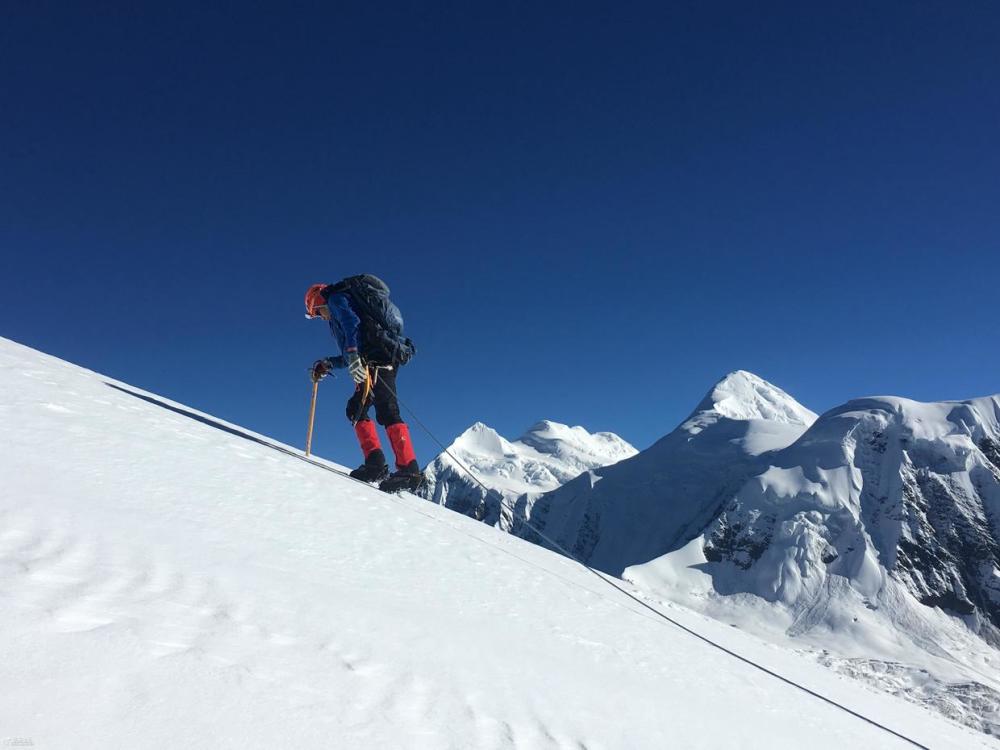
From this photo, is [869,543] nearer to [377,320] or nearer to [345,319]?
[377,320]

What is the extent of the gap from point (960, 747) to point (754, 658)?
5.43 ft

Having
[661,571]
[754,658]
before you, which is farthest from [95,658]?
[661,571]

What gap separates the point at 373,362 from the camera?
29.5ft

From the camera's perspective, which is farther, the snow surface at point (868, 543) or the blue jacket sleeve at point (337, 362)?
the snow surface at point (868, 543)

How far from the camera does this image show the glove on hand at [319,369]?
9.43 meters

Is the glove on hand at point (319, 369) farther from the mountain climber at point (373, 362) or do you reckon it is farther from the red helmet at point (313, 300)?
the red helmet at point (313, 300)

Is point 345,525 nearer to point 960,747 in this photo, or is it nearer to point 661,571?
point 960,747

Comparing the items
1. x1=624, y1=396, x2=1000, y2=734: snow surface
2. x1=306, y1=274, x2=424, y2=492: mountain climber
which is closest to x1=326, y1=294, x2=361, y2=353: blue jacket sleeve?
x1=306, y1=274, x2=424, y2=492: mountain climber

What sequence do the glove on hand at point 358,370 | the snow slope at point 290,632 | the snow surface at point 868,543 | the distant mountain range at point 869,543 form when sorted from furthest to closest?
the snow surface at point 868,543 < the distant mountain range at point 869,543 < the glove on hand at point 358,370 < the snow slope at point 290,632

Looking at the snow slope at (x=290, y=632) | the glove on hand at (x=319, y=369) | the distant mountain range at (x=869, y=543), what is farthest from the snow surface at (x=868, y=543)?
the snow slope at (x=290, y=632)

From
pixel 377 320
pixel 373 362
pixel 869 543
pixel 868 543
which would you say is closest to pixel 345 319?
pixel 377 320

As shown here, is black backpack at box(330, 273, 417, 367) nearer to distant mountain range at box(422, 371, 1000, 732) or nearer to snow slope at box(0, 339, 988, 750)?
snow slope at box(0, 339, 988, 750)

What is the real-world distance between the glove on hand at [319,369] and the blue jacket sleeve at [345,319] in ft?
1.31

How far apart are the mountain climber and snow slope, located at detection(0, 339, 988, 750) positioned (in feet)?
8.02
